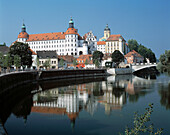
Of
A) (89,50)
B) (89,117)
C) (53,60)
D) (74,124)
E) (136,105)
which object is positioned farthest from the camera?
(89,50)

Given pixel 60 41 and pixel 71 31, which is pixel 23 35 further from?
pixel 71 31

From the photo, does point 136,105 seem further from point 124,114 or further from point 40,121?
point 40,121

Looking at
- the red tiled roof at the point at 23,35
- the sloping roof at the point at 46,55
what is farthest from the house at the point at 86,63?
the red tiled roof at the point at 23,35

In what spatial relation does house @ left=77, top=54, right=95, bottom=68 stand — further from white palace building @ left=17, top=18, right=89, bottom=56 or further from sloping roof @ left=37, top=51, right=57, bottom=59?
white palace building @ left=17, top=18, right=89, bottom=56

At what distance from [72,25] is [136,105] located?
490ft

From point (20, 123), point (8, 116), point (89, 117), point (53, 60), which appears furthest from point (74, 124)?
point (53, 60)

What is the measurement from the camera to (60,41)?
577 feet

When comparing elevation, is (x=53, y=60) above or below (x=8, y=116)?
above

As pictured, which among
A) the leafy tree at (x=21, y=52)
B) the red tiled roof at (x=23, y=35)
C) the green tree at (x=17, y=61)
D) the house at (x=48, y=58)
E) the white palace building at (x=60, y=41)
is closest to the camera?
the green tree at (x=17, y=61)

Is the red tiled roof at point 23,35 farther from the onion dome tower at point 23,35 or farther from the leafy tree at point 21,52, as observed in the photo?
the leafy tree at point 21,52

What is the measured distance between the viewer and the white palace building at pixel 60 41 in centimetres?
17050

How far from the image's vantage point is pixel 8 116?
24.6 m

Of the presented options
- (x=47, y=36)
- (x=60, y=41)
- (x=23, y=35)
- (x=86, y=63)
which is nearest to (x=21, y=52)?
(x=86, y=63)

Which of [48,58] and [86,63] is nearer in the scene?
[48,58]
